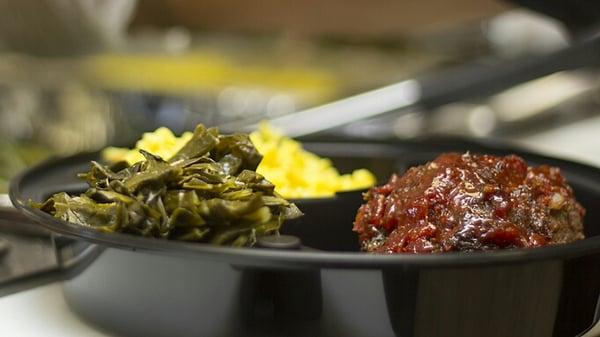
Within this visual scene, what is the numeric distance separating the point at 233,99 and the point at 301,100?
0.26 m

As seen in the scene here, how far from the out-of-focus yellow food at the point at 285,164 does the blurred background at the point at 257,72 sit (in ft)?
0.70

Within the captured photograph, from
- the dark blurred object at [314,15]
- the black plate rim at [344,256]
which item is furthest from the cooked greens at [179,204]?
the dark blurred object at [314,15]

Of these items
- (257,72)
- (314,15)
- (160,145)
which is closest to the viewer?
(160,145)

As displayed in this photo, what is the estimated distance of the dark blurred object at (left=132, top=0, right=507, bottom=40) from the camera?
304 cm

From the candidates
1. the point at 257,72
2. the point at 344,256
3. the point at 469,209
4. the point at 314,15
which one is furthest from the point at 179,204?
the point at 257,72

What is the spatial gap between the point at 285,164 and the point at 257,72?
2009 millimetres

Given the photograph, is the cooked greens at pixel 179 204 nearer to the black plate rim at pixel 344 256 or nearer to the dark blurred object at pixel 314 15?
the black plate rim at pixel 344 256

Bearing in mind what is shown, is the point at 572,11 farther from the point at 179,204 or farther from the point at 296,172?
the point at 179,204

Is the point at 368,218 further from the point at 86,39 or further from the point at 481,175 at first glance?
the point at 86,39

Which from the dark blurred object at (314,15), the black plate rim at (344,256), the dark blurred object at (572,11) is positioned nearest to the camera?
the black plate rim at (344,256)

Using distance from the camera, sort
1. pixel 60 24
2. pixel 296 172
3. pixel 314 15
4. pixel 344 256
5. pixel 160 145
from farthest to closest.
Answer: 1. pixel 314 15
2. pixel 60 24
3. pixel 296 172
4. pixel 160 145
5. pixel 344 256

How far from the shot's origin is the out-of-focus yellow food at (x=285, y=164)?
148 centimetres

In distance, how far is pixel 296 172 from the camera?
1584 millimetres

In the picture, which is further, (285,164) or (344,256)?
(285,164)
